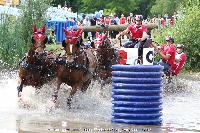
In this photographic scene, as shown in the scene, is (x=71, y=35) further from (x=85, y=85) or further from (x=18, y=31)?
(x=18, y=31)

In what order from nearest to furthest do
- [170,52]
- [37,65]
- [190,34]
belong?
[37,65] → [170,52] → [190,34]

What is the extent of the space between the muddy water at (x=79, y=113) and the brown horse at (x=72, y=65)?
646 mm

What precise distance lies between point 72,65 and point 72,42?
0.58 metres

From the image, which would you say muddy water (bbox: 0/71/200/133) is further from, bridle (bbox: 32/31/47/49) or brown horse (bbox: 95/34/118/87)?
bridle (bbox: 32/31/47/49)

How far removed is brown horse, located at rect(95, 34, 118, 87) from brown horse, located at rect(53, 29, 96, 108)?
2934 millimetres

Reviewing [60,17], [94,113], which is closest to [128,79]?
[94,113]

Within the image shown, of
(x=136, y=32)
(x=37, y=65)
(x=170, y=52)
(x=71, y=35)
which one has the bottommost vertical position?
(x=37, y=65)

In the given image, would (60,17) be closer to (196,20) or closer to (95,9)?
(196,20)

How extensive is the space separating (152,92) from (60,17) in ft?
114

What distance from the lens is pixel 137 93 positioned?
13.3m

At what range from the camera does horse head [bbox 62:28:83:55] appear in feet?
50.4

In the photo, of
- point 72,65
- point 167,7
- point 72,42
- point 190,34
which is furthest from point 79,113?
point 167,7


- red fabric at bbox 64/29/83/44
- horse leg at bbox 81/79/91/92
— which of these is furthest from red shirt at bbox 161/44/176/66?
red fabric at bbox 64/29/83/44

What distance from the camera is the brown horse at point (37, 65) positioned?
15359mm
